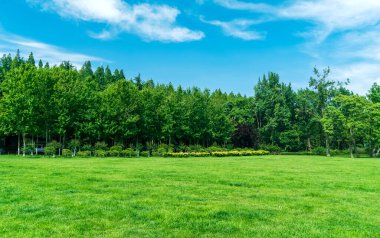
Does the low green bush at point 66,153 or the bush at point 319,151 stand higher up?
the low green bush at point 66,153

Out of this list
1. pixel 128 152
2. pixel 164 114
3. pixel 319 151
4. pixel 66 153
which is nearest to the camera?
pixel 66 153

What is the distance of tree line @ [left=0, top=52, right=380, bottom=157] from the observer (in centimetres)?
3888

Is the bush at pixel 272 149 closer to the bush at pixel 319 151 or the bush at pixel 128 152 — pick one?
the bush at pixel 319 151

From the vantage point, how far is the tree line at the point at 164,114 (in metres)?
38.9

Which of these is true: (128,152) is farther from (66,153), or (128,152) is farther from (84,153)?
(66,153)

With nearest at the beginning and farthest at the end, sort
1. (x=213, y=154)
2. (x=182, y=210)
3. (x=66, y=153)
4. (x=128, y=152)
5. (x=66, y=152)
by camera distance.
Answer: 1. (x=182, y=210)
2. (x=66, y=152)
3. (x=66, y=153)
4. (x=128, y=152)
5. (x=213, y=154)

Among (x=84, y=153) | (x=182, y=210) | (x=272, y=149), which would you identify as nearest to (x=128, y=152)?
(x=84, y=153)

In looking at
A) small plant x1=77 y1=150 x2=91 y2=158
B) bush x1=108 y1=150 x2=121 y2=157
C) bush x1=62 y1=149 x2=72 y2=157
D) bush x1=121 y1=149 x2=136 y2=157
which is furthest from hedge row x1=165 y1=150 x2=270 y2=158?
bush x1=62 y1=149 x2=72 y2=157

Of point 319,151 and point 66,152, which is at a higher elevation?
point 66,152

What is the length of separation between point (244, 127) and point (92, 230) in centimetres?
5060

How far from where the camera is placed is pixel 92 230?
6.04 m

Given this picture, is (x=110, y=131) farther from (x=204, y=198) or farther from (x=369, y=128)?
(x=369, y=128)

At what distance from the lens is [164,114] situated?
45594mm

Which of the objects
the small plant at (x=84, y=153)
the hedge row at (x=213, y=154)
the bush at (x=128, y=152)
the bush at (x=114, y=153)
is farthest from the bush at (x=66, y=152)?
the hedge row at (x=213, y=154)
